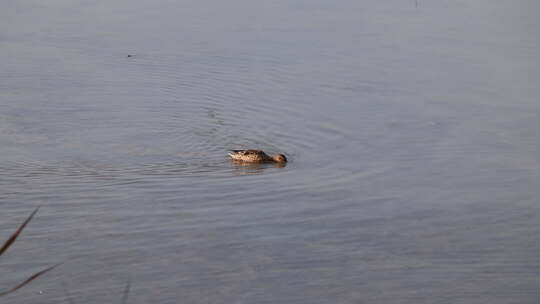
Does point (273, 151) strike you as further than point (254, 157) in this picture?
Yes

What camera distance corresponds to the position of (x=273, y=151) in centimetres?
1180

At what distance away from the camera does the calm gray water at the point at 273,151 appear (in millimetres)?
7719

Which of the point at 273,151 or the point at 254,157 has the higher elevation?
the point at 254,157

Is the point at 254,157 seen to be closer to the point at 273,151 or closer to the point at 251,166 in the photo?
the point at 251,166

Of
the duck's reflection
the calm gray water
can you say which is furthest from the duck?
the calm gray water

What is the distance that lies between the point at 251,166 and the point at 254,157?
127 mm

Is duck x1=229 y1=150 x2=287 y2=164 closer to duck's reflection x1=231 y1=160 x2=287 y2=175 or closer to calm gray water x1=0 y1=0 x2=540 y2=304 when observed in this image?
duck's reflection x1=231 y1=160 x2=287 y2=175

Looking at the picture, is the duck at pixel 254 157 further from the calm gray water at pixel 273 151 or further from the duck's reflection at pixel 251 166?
the calm gray water at pixel 273 151

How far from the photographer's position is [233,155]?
36.5ft

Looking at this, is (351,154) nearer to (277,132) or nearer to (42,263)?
(277,132)

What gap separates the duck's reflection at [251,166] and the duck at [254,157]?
3cm

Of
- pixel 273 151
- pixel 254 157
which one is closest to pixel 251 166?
pixel 254 157

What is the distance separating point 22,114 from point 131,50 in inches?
156

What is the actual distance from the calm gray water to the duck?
144 millimetres
